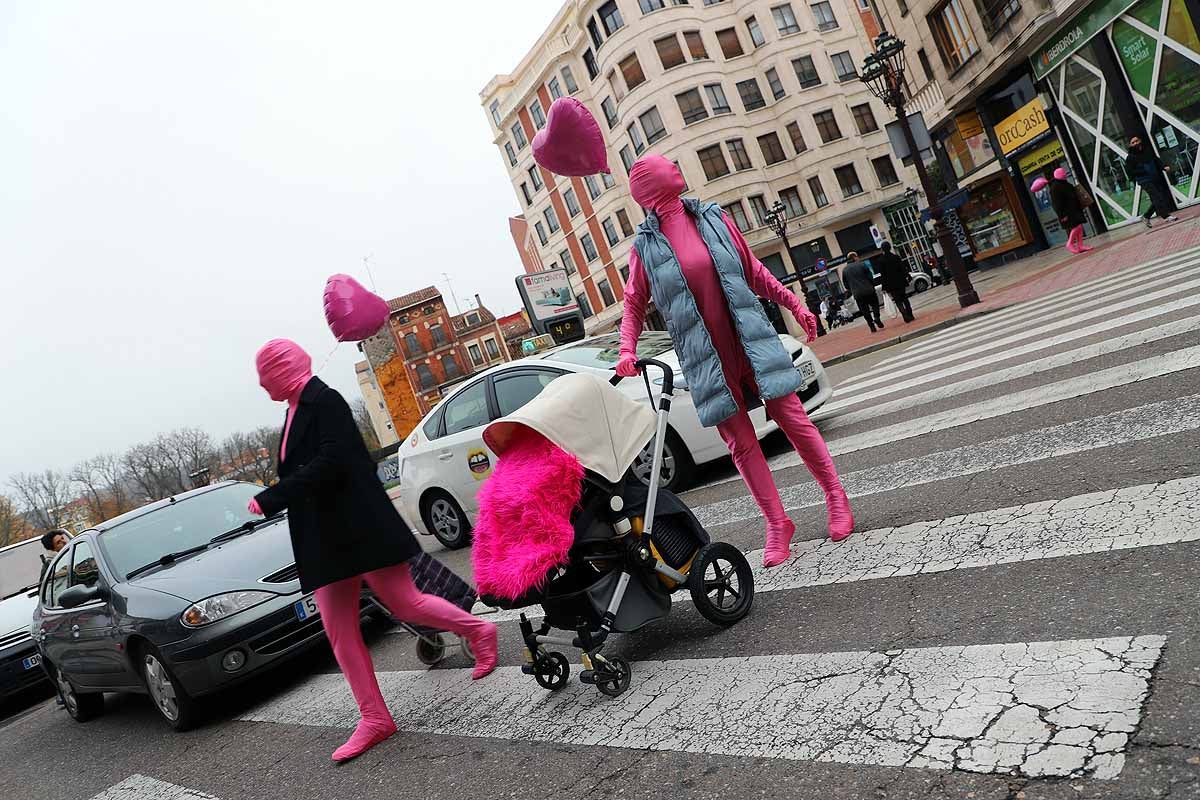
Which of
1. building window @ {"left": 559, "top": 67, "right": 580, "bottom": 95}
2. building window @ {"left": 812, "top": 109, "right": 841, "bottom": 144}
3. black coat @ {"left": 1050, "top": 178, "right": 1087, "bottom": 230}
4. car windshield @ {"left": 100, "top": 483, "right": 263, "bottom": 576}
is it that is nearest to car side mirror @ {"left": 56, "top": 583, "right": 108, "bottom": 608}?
car windshield @ {"left": 100, "top": 483, "right": 263, "bottom": 576}

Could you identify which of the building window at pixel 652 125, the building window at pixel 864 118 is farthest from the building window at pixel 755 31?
the building window at pixel 652 125

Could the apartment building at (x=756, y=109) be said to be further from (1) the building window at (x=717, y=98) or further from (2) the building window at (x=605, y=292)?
(2) the building window at (x=605, y=292)

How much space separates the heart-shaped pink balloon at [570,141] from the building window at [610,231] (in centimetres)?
4561

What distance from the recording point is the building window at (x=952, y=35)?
20672 millimetres

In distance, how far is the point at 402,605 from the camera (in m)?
4.30

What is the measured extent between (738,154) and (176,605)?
143ft

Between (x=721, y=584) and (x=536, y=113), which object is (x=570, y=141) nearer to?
(x=721, y=584)

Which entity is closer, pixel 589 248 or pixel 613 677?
pixel 613 677

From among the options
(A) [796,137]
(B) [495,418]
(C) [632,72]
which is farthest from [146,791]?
(A) [796,137]

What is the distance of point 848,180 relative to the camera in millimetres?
46375

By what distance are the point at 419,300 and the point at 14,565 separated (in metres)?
76.0

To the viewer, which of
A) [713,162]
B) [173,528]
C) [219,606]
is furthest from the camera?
[713,162]

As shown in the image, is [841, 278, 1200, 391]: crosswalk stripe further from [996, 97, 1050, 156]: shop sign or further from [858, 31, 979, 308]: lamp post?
[996, 97, 1050, 156]: shop sign

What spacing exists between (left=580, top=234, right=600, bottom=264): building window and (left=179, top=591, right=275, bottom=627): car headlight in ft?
159
